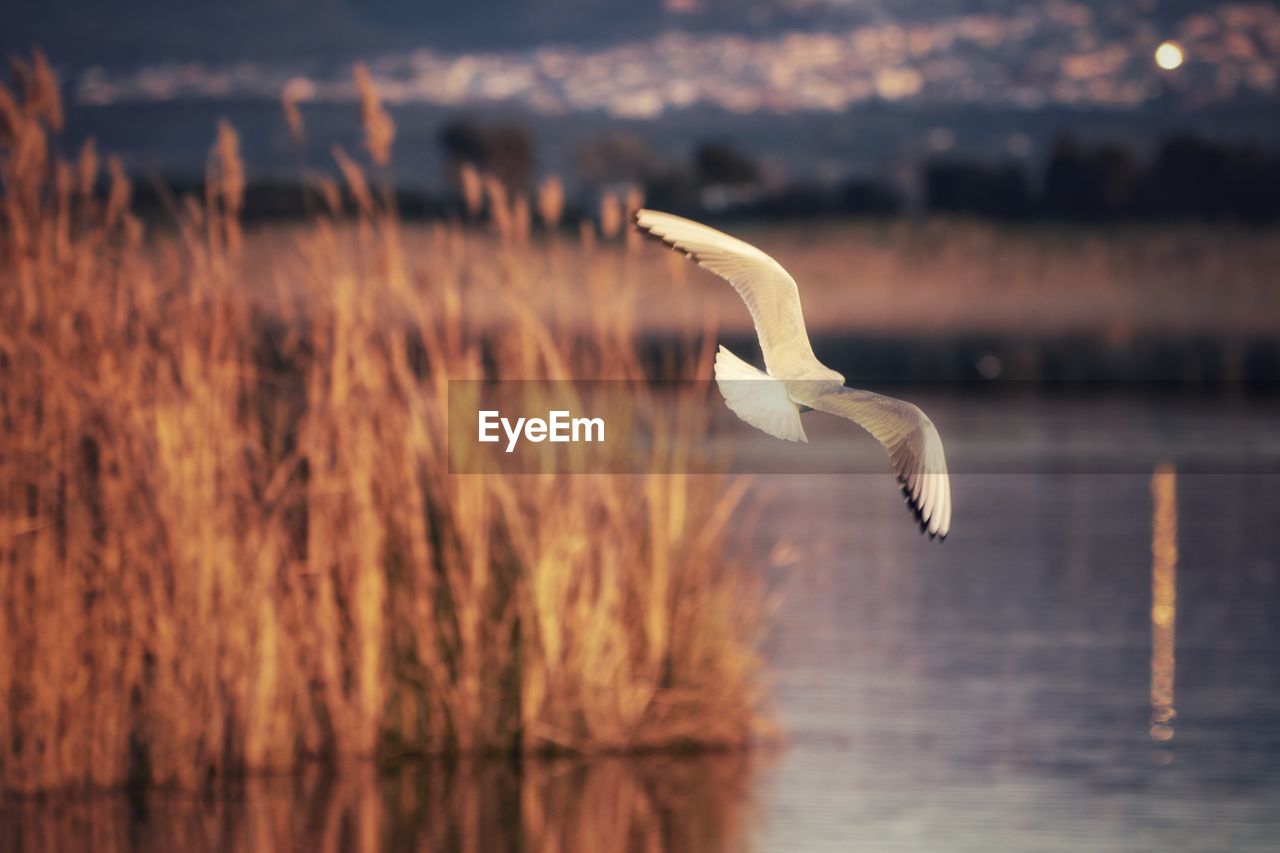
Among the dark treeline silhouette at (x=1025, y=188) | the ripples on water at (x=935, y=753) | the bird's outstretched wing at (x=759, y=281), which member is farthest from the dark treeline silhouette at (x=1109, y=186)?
the bird's outstretched wing at (x=759, y=281)

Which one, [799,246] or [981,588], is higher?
[799,246]

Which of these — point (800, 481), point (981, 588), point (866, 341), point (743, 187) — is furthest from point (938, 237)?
point (981, 588)

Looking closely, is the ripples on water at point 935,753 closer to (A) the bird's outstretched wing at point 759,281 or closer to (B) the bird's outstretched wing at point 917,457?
(B) the bird's outstretched wing at point 917,457

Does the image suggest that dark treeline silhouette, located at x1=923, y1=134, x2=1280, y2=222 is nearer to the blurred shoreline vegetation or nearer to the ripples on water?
the blurred shoreline vegetation

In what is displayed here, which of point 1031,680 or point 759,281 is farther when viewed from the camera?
point 1031,680

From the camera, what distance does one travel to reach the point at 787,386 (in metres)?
4.57

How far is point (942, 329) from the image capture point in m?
68.8

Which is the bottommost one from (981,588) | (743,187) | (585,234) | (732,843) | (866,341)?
(732,843)

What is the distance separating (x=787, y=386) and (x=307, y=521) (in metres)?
3.41

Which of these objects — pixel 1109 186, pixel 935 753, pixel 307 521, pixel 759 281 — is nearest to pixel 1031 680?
pixel 935 753

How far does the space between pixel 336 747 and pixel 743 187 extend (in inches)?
2297

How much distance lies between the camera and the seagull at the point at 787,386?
14.8 feet

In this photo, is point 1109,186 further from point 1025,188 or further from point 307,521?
point 307,521

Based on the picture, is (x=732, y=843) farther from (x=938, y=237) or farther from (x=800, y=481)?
(x=938, y=237)
